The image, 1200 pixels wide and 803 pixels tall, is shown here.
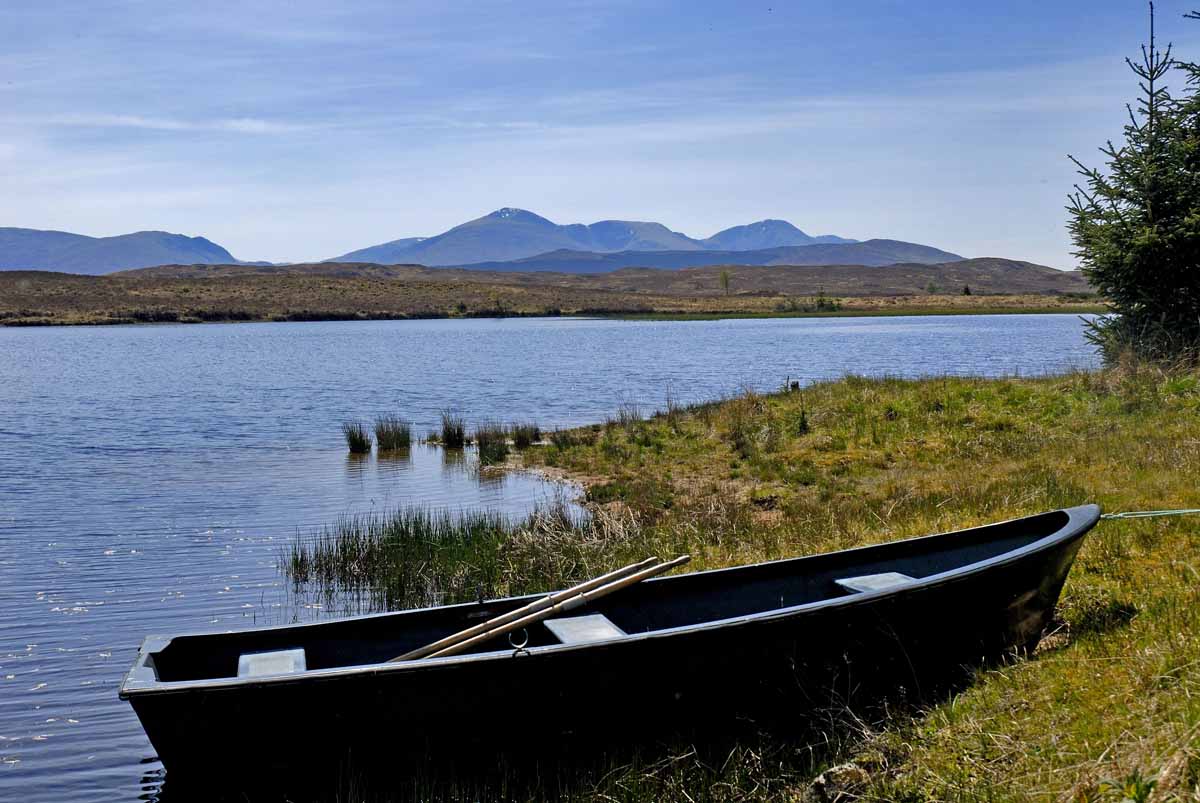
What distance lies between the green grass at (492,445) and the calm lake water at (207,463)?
0.47 metres

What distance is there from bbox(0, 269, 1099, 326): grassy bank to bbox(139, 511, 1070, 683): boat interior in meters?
83.6

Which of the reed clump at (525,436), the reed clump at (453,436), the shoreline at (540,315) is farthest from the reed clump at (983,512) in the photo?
the shoreline at (540,315)

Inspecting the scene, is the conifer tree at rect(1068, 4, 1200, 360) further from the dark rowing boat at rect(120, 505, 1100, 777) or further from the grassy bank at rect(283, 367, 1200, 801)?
the dark rowing boat at rect(120, 505, 1100, 777)

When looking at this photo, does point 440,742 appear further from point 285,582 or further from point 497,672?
point 285,582

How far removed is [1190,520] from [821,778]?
5.21 meters

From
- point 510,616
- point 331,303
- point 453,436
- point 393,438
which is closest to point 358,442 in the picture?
point 393,438

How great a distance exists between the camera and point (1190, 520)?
900 cm

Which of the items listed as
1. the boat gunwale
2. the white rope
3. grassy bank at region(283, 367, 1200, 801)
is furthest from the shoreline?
the boat gunwale

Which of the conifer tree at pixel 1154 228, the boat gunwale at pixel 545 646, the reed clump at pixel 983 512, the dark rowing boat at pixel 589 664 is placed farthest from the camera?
the conifer tree at pixel 1154 228

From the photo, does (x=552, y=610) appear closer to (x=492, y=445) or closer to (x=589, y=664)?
(x=589, y=664)

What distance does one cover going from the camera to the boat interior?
21.7 ft

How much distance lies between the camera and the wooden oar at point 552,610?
650 cm

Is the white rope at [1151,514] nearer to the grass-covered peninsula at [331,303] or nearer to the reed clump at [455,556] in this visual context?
the reed clump at [455,556]

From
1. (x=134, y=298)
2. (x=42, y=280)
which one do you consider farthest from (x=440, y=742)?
(x=42, y=280)
